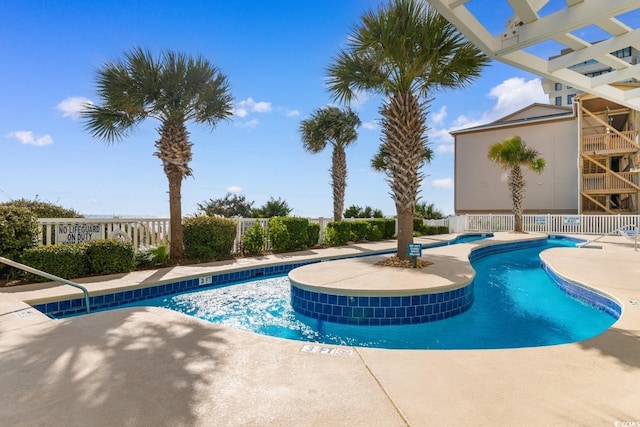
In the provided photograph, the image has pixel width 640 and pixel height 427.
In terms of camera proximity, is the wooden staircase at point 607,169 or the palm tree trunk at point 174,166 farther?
the wooden staircase at point 607,169

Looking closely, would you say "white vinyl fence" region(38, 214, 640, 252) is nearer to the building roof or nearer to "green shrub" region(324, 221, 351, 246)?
"green shrub" region(324, 221, 351, 246)

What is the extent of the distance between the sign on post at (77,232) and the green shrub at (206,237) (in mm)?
1904

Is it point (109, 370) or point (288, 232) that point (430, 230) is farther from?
point (109, 370)

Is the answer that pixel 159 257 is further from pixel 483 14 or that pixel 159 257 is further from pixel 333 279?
pixel 483 14

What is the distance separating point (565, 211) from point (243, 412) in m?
24.1

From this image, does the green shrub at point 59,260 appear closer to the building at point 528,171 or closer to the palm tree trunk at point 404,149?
the palm tree trunk at point 404,149

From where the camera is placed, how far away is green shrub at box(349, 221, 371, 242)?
1288cm

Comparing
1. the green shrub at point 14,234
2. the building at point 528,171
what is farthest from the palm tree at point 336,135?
the building at point 528,171

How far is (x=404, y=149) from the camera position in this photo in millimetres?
7207

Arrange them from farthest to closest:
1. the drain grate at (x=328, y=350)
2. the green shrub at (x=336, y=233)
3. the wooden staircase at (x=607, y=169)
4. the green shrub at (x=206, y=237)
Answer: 1. the wooden staircase at (x=607, y=169)
2. the green shrub at (x=336, y=233)
3. the green shrub at (x=206, y=237)
4. the drain grate at (x=328, y=350)

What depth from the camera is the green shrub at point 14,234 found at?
592 cm

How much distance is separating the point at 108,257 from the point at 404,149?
6.51 metres

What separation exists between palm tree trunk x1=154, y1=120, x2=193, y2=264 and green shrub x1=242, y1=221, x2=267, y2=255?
6.29 feet

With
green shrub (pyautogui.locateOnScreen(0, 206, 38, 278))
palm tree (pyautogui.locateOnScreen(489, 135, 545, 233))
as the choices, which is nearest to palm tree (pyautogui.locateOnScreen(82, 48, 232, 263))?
green shrub (pyautogui.locateOnScreen(0, 206, 38, 278))
